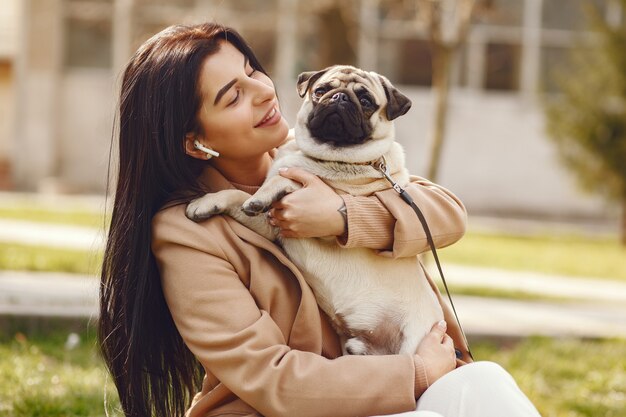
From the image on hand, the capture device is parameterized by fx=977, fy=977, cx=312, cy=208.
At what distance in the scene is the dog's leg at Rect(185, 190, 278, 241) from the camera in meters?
2.82

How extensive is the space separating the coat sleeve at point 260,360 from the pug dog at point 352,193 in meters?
0.20

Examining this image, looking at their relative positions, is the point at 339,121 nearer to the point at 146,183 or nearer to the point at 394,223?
the point at 394,223

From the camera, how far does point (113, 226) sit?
9.49 ft

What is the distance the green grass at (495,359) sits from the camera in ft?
13.7

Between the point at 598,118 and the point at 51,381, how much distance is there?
503 inches

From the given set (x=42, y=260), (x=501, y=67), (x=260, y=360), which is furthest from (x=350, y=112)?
(x=501, y=67)

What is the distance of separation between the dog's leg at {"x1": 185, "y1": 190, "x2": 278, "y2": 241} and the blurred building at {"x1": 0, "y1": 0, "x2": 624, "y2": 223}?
55.7 feet

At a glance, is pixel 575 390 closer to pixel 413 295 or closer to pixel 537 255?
pixel 413 295

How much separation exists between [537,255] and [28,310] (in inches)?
320

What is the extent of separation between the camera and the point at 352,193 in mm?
3156

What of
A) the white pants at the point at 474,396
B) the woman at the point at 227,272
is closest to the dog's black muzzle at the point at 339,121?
the woman at the point at 227,272

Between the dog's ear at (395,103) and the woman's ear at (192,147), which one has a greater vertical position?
the dog's ear at (395,103)

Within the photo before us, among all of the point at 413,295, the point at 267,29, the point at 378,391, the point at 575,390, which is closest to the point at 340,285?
the point at 413,295

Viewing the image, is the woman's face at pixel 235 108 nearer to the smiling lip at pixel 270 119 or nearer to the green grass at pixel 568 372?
the smiling lip at pixel 270 119
